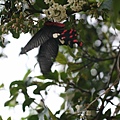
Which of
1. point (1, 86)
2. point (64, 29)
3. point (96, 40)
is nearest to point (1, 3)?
point (64, 29)

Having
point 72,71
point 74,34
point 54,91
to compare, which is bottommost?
point 54,91

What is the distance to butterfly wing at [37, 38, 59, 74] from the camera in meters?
0.98

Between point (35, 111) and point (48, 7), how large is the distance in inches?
28.2

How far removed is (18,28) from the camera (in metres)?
0.85

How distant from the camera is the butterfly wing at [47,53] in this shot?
3.22ft

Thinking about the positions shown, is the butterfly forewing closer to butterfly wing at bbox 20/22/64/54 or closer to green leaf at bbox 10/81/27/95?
butterfly wing at bbox 20/22/64/54

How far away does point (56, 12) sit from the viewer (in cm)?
78

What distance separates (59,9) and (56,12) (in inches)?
0.4

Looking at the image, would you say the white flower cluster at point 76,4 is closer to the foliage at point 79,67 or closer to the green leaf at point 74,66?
the foliage at point 79,67

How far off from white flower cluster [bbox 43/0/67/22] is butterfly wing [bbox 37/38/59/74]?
18cm

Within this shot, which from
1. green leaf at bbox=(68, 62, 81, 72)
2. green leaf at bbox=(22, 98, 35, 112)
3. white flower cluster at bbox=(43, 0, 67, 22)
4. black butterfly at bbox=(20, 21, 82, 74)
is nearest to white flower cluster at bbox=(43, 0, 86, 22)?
white flower cluster at bbox=(43, 0, 67, 22)

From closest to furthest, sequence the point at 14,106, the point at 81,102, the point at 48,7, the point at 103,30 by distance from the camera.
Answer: the point at 48,7
the point at 81,102
the point at 14,106
the point at 103,30

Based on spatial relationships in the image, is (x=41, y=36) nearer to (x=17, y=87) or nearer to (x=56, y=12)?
(x=56, y=12)

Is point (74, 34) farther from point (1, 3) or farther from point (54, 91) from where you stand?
→ point (54, 91)
